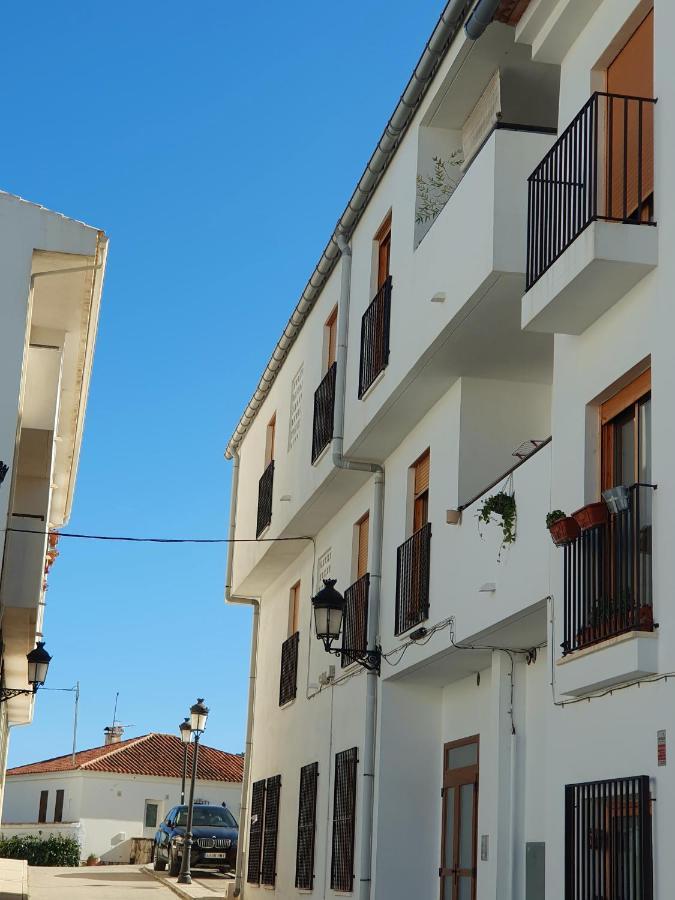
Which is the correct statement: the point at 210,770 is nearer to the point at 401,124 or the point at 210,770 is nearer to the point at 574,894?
the point at 401,124

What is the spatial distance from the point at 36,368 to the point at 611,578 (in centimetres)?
939

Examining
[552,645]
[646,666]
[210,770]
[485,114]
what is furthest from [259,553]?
[210,770]

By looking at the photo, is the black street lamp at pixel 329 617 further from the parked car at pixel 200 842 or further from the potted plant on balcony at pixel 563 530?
the parked car at pixel 200 842

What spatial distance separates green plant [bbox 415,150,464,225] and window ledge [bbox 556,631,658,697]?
661 cm

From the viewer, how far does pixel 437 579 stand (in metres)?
13.5

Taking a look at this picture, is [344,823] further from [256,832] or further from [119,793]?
[119,793]

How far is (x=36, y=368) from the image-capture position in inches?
635

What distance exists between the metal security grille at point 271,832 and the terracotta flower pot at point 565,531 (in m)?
12.0

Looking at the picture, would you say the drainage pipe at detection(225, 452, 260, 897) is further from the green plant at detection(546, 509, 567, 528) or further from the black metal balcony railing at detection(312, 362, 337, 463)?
the green plant at detection(546, 509, 567, 528)

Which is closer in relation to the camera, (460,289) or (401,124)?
(460,289)

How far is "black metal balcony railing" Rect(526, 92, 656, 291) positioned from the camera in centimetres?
930

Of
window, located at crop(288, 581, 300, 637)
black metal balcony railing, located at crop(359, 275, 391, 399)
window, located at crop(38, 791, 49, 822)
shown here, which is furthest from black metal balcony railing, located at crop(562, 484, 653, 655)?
window, located at crop(38, 791, 49, 822)

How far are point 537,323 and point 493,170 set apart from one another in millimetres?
2448

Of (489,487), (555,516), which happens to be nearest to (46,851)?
(489,487)
